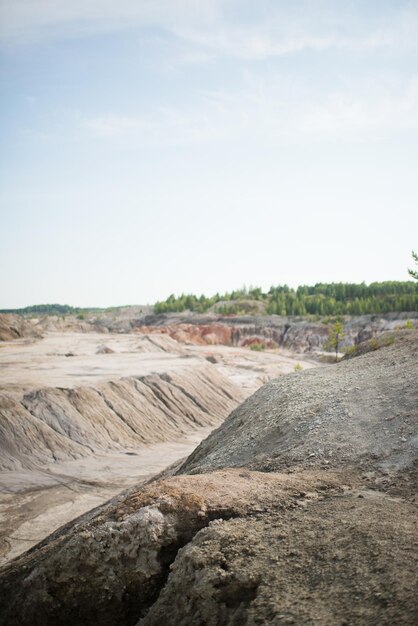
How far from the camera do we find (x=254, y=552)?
6.02 meters

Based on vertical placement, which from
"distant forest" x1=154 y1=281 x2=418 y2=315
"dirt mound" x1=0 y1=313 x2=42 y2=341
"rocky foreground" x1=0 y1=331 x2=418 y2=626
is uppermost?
"distant forest" x1=154 y1=281 x2=418 y2=315

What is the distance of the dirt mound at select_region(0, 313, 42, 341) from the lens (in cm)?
6416

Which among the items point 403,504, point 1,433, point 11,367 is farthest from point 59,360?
point 403,504

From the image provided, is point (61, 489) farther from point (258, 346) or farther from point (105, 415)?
point (258, 346)

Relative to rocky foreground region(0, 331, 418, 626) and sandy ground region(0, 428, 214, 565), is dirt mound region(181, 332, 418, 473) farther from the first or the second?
sandy ground region(0, 428, 214, 565)

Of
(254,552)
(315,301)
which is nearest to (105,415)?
(254,552)

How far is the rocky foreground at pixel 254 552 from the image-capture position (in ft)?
17.0

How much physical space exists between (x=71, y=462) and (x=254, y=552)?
2052 cm

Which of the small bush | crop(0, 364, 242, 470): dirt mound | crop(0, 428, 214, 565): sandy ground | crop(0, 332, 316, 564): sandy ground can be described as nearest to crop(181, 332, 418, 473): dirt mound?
crop(0, 428, 214, 565): sandy ground

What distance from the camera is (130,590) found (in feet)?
21.4

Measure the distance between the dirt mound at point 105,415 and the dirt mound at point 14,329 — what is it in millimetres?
34390

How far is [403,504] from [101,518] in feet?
13.7

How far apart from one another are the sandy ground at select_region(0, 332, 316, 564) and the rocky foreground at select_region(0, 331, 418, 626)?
901 centimetres

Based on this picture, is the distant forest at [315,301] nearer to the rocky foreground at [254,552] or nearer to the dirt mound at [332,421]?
the dirt mound at [332,421]
